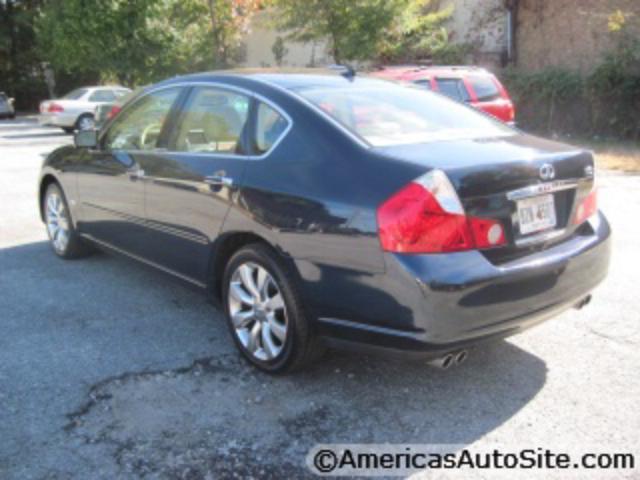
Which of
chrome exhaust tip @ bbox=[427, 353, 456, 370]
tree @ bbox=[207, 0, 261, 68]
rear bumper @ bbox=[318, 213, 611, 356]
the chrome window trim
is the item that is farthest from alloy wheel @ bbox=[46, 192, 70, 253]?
tree @ bbox=[207, 0, 261, 68]

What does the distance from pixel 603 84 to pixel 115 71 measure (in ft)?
63.3

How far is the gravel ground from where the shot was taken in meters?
2.80

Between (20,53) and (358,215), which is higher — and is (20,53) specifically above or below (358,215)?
above

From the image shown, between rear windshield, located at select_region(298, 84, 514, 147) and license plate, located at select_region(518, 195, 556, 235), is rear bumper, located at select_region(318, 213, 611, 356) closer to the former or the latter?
license plate, located at select_region(518, 195, 556, 235)

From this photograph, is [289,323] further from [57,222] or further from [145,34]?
[145,34]

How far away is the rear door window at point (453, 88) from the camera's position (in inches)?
397

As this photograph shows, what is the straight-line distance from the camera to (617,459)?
2.70 m

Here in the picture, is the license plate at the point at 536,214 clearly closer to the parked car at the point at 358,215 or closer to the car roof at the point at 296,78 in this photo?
the parked car at the point at 358,215

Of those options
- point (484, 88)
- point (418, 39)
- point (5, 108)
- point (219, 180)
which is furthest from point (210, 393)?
point (5, 108)

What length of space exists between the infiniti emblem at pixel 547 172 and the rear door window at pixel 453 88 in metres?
7.22

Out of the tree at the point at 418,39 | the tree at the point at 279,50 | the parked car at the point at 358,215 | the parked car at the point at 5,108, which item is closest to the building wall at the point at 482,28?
the tree at the point at 418,39

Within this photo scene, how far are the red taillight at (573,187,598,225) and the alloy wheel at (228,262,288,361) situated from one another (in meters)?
1.60

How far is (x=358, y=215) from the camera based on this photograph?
2896 mm

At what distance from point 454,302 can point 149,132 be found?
8.70 ft
